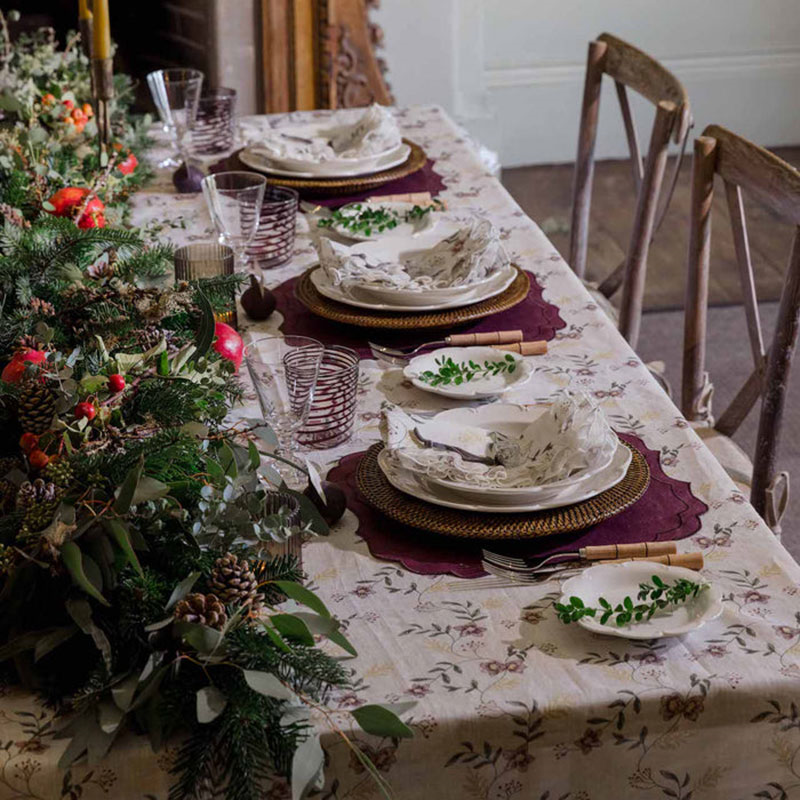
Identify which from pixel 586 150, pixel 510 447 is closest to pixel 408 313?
pixel 510 447

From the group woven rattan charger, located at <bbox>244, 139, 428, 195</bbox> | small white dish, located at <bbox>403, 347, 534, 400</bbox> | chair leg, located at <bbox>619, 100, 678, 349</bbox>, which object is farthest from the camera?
chair leg, located at <bbox>619, 100, 678, 349</bbox>

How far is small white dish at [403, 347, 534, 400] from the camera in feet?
4.27

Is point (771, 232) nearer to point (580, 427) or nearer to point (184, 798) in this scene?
point (580, 427)

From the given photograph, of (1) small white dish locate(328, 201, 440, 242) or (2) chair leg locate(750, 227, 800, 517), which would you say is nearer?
(2) chair leg locate(750, 227, 800, 517)

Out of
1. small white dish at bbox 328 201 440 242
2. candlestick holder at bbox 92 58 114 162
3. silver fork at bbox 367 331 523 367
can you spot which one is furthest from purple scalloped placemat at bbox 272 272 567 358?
candlestick holder at bbox 92 58 114 162

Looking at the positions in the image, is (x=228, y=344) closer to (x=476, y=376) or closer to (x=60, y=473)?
(x=476, y=376)

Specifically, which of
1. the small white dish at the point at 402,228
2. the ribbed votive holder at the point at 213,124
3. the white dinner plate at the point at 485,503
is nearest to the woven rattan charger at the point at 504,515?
the white dinner plate at the point at 485,503

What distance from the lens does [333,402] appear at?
47.6 inches

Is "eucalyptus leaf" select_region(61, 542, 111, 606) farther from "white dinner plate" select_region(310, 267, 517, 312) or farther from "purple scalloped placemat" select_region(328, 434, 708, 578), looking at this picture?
"white dinner plate" select_region(310, 267, 517, 312)

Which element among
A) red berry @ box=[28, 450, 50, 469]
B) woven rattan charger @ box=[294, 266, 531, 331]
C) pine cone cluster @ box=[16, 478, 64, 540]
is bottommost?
woven rattan charger @ box=[294, 266, 531, 331]

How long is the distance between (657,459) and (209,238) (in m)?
0.90

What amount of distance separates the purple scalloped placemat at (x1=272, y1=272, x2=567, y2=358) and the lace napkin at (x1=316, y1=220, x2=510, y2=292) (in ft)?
0.18

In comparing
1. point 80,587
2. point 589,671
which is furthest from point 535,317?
point 80,587

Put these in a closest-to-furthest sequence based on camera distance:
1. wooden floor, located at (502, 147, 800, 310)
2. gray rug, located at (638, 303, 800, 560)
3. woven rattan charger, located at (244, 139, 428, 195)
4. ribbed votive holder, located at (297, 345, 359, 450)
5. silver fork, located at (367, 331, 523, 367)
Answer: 1. ribbed votive holder, located at (297, 345, 359, 450)
2. silver fork, located at (367, 331, 523, 367)
3. woven rattan charger, located at (244, 139, 428, 195)
4. gray rug, located at (638, 303, 800, 560)
5. wooden floor, located at (502, 147, 800, 310)
